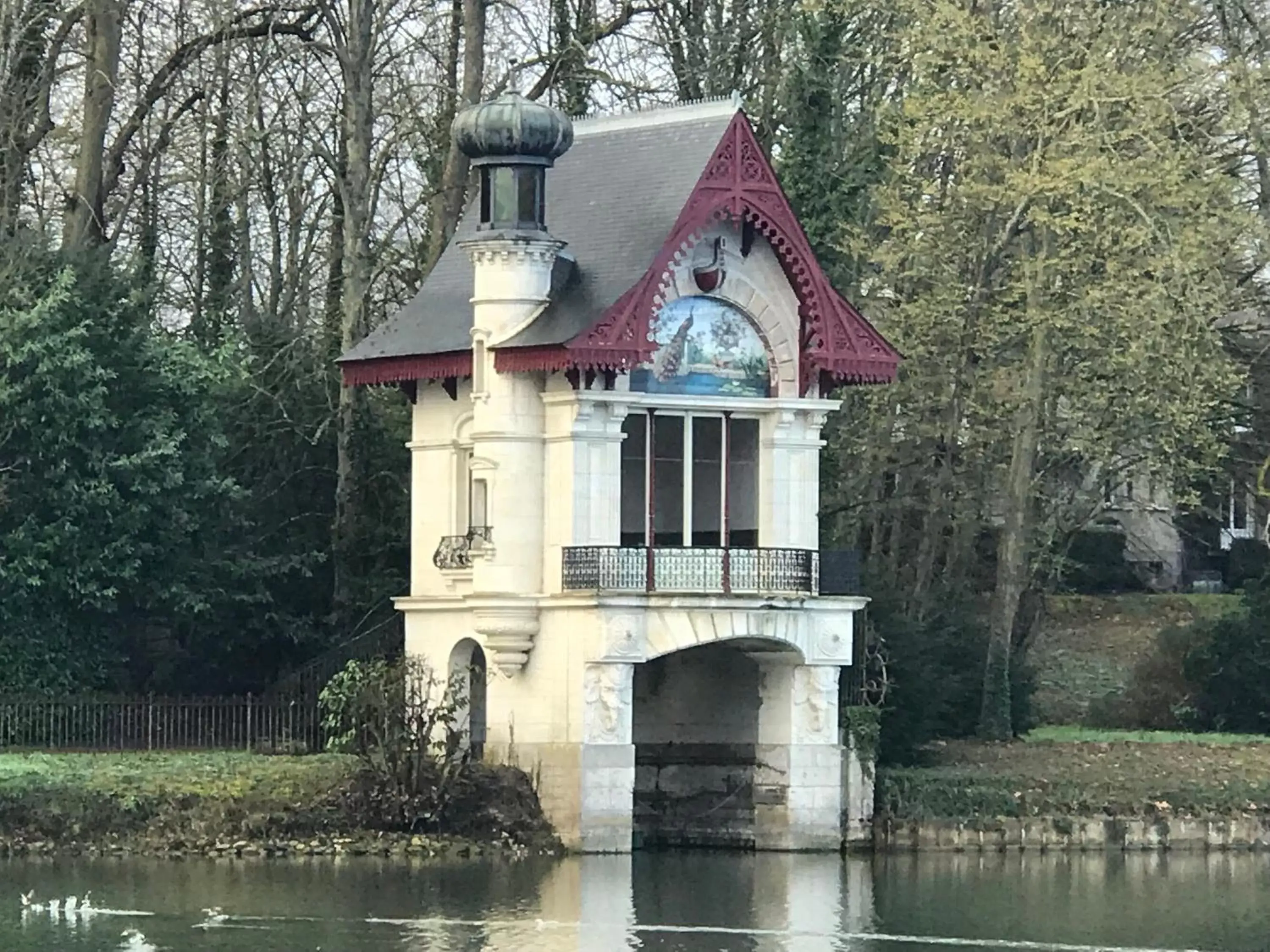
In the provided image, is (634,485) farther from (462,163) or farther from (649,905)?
(462,163)

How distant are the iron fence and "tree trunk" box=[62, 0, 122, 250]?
9.49 meters

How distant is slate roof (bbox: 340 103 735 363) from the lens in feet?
141

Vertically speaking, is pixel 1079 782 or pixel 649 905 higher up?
pixel 1079 782

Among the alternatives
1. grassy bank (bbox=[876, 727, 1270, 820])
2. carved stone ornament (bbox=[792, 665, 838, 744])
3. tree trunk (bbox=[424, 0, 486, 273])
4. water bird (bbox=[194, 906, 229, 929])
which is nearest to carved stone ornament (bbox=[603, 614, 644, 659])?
carved stone ornament (bbox=[792, 665, 838, 744])

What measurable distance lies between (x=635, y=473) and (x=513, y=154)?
4.92 meters

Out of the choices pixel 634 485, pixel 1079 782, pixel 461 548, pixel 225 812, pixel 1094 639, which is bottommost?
pixel 225 812

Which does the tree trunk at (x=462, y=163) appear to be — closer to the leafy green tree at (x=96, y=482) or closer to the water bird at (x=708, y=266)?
the leafy green tree at (x=96, y=482)

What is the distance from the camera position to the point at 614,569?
43.0 meters

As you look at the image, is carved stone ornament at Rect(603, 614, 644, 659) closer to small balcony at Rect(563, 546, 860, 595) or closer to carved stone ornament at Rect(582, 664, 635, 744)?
carved stone ornament at Rect(582, 664, 635, 744)

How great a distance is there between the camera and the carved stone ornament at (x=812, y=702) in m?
44.2

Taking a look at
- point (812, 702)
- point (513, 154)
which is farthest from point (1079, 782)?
point (513, 154)

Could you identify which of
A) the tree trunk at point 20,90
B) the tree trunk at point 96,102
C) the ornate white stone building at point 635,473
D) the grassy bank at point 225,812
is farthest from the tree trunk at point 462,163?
the grassy bank at point 225,812

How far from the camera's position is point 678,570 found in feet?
142

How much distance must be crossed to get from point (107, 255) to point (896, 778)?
546 inches
